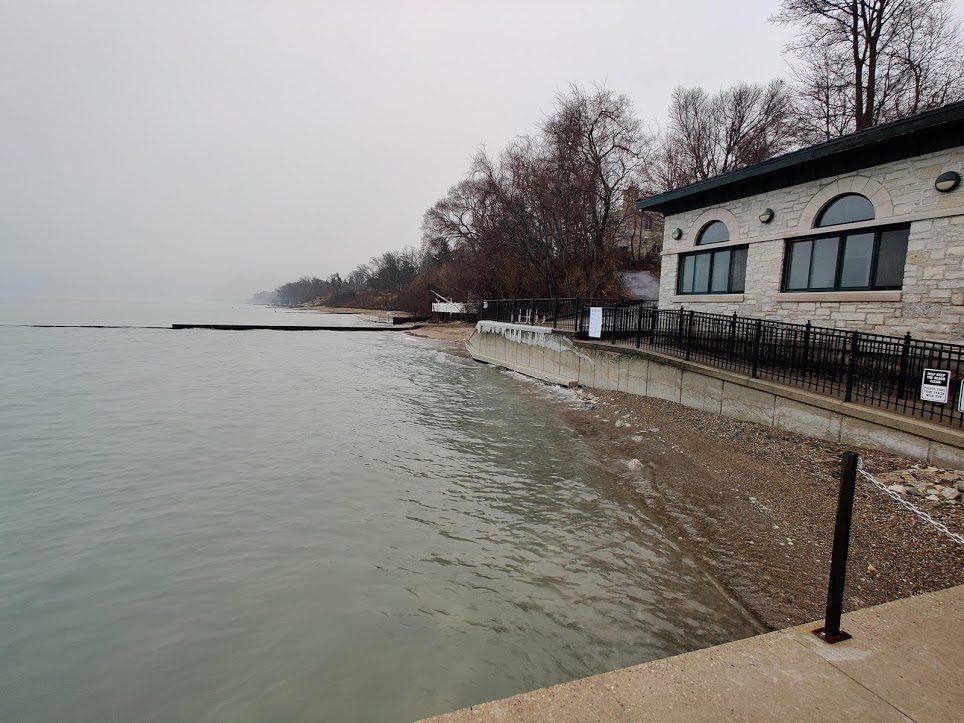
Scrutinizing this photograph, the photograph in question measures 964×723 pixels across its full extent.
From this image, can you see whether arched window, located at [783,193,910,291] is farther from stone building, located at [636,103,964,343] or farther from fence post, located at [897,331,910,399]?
fence post, located at [897,331,910,399]

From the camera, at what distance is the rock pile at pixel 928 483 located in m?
6.18

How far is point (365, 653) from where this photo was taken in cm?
440

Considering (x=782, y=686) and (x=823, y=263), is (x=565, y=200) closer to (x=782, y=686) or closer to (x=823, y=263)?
(x=823, y=263)

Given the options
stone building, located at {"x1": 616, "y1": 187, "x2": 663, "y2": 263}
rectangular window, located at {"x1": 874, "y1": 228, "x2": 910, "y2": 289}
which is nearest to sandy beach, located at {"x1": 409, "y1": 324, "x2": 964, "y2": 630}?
rectangular window, located at {"x1": 874, "y1": 228, "x2": 910, "y2": 289}

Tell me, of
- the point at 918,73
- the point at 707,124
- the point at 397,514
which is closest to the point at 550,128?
the point at 707,124

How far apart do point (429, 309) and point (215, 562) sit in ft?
209

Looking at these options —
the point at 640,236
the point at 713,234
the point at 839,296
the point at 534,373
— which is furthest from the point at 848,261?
the point at 640,236

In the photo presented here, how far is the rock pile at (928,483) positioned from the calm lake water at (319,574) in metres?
3.39

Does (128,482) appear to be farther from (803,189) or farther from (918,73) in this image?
(918,73)

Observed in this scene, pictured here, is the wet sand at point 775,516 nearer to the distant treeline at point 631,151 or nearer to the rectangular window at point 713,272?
the rectangular window at point 713,272

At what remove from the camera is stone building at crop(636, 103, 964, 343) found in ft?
32.1

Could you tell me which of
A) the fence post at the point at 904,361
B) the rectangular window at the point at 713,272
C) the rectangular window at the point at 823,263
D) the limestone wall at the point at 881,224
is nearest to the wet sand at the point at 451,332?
the rectangular window at the point at 713,272

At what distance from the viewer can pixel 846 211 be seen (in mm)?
11734

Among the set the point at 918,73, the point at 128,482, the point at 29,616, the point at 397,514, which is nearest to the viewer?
the point at 29,616
